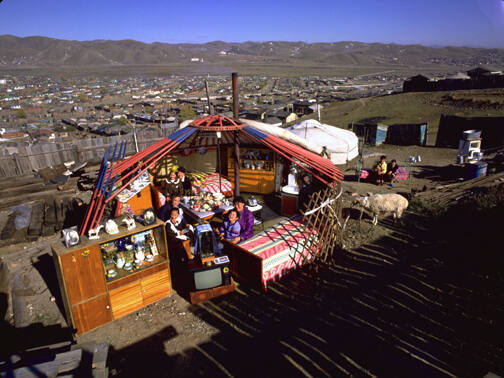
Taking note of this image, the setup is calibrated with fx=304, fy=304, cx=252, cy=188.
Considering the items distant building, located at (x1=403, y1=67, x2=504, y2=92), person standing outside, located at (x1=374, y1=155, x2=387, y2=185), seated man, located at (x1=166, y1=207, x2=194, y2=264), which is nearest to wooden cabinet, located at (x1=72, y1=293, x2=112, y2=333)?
seated man, located at (x1=166, y1=207, x2=194, y2=264)

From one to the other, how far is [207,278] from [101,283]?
71.7 inches

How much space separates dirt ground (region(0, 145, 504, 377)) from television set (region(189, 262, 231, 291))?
381 millimetres

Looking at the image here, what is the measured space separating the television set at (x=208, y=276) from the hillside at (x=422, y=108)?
1980 centimetres

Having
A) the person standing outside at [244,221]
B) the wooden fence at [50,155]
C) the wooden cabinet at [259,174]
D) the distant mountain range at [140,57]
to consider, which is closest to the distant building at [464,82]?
the wooden fence at [50,155]

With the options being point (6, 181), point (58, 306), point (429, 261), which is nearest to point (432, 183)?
point (429, 261)

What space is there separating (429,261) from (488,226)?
7.47 feet

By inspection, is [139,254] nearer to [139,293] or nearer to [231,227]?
[139,293]

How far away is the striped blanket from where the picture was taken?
239 inches

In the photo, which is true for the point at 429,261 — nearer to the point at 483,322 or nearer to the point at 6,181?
the point at 483,322

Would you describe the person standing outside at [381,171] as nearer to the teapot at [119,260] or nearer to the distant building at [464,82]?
the teapot at [119,260]

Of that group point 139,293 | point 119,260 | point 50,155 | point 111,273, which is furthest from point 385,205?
point 50,155

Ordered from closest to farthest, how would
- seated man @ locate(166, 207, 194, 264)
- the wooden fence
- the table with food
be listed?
seated man @ locate(166, 207, 194, 264)
the table with food
the wooden fence

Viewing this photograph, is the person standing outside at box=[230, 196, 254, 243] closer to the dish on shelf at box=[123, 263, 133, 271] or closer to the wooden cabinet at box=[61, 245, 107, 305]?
the dish on shelf at box=[123, 263, 133, 271]

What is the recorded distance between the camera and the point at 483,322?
5.12 meters
